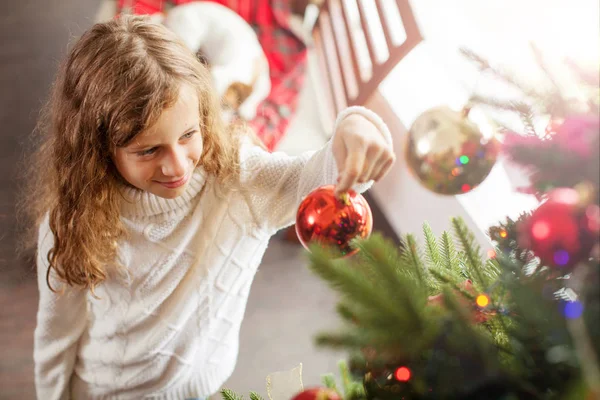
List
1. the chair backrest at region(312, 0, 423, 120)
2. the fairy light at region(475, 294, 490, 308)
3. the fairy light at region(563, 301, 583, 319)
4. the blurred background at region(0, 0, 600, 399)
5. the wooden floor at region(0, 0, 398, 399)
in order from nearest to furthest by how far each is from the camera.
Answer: the fairy light at region(563, 301, 583, 319) < the fairy light at region(475, 294, 490, 308) < the blurred background at region(0, 0, 600, 399) < the wooden floor at region(0, 0, 398, 399) < the chair backrest at region(312, 0, 423, 120)

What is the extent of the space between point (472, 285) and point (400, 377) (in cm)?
14

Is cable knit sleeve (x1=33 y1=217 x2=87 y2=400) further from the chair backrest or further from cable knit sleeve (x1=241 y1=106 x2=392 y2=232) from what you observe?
the chair backrest

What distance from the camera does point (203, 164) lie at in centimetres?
90

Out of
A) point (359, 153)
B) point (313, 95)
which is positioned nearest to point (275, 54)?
point (313, 95)

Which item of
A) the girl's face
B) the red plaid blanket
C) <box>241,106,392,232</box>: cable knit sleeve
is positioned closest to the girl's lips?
the girl's face

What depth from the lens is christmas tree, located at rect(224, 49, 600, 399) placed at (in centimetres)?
39

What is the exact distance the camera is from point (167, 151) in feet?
2.49

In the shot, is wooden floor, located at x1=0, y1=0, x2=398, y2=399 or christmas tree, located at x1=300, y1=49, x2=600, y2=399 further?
wooden floor, located at x1=0, y1=0, x2=398, y2=399

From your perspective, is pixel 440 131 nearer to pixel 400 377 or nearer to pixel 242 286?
pixel 400 377

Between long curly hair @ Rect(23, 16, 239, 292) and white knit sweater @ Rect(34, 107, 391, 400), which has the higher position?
long curly hair @ Rect(23, 16, 239, 292)

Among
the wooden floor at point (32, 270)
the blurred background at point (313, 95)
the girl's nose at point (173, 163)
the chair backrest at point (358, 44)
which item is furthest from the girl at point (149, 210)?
the chair backrest at point (358, 44)

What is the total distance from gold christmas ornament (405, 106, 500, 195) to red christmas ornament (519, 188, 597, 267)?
12cm

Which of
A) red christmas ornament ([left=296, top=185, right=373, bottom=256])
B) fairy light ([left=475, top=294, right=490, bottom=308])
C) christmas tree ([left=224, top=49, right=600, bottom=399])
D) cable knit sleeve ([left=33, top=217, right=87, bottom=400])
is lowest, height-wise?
cable knit sleeve ([left=33, top=217, right=87, bottom=400])

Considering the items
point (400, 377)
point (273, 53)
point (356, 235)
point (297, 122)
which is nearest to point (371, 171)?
point (356, 235)
